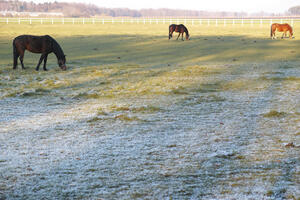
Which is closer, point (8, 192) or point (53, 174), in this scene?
point (8, 192)

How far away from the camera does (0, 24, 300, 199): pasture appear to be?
11.6 feet

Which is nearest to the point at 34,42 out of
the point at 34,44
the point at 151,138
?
the point at 34,44

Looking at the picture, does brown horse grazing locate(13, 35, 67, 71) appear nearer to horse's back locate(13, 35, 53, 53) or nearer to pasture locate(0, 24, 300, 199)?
horse's back locate(13, 35, 53, 53)

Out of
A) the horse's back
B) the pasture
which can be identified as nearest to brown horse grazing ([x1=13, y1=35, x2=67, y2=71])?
the horse's back

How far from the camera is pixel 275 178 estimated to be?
3.67m

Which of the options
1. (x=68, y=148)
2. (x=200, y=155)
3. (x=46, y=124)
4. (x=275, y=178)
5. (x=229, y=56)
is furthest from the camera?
(x=229, y=56)

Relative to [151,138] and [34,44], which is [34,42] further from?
[151,138]

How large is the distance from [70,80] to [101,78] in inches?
37.3

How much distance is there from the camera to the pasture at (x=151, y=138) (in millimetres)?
3523

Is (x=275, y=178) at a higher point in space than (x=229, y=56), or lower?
lower

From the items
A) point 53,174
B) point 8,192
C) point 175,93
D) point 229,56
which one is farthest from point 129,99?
point 229,56

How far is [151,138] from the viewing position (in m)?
5.16

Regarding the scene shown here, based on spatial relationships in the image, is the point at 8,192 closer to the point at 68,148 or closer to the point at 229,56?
the point at 68,148

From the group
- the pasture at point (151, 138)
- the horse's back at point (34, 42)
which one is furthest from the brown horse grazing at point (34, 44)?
the pasture at point (151, 138)
